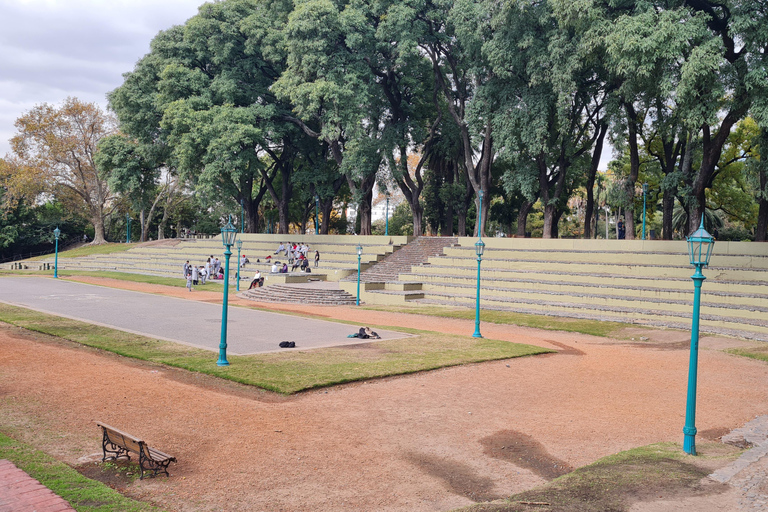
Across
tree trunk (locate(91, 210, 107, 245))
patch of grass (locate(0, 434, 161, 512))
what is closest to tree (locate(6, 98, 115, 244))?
tree trunk (locate(91, 210, 107, 245))

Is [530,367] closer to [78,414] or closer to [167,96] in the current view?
[78,414]

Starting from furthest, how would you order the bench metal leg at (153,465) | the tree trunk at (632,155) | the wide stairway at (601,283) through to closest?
1. the tree trunk at (632,155)
2. the wide stairway at (601,283)
3. the bench metal leg at (153,465)

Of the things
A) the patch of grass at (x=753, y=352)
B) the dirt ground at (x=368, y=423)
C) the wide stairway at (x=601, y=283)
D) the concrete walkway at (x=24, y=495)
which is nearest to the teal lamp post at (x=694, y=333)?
the dirt ground at (x=368, y=423)

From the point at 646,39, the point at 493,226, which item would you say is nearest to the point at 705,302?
the point at 646,39

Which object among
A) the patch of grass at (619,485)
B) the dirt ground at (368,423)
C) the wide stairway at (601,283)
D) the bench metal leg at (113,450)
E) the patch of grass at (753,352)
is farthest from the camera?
the wide stairway at (601,283)

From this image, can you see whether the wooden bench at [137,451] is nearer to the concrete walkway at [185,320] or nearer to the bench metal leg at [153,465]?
the bench metal leg at [153,465]

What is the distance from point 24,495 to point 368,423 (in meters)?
4.74

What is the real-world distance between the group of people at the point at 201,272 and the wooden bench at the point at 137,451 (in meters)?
27.3

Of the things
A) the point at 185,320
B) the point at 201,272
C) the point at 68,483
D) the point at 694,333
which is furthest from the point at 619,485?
the point at 201,272

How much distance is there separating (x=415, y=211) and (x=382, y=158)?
4823mm

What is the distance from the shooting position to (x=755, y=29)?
23.8 m

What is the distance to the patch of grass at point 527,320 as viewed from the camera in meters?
21.1

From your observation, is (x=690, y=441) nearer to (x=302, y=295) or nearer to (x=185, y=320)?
(x=185, y=320)

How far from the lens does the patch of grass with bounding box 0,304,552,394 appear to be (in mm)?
12000
